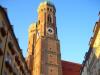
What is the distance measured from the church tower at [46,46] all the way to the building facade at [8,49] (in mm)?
46988

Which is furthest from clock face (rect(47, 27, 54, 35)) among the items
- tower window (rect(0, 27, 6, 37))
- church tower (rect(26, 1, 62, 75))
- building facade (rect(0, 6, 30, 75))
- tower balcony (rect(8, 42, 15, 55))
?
tower window (rect(0, 27, 6, 37))

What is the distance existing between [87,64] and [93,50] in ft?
19.7

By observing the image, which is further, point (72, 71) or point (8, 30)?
point (72, 71)

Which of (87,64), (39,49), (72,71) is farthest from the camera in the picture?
(72,71)

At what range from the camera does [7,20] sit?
122 feet

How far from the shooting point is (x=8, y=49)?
3869cm

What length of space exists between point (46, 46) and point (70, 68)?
71.3 ft

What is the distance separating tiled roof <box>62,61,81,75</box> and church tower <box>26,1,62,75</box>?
13455 mm

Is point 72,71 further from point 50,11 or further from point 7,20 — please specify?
point 7,20

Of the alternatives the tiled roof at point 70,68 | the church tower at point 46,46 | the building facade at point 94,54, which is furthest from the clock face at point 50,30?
the building facade at point 94,54

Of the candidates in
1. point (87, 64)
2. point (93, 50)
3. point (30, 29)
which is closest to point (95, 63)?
point (93, 50)

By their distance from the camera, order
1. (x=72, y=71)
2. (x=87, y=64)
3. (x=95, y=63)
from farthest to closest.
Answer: (x=72, y=71) < (x=87, y=64) < (x=95, y=63)

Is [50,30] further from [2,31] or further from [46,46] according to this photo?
[2,31]

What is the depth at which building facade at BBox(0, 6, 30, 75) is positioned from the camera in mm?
35284
